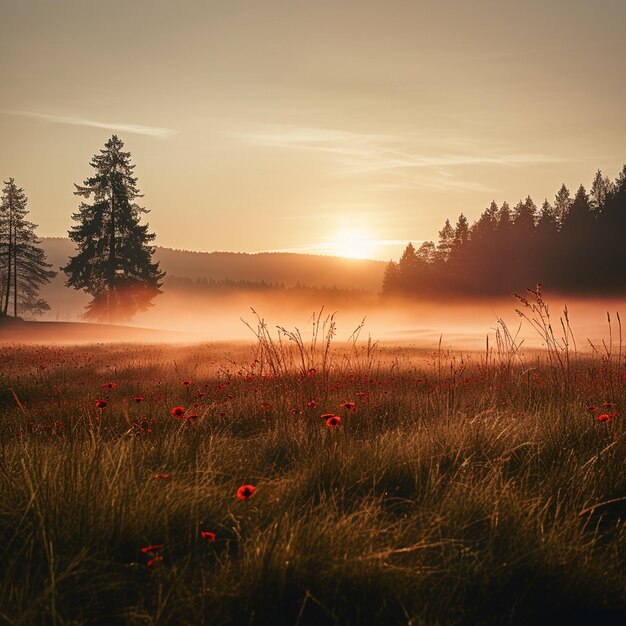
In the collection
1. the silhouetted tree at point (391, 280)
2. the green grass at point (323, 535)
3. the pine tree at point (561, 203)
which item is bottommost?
the green grass at point (323, 535)

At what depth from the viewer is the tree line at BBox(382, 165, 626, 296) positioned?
4672 cm

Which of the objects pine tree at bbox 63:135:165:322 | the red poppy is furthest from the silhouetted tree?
the red poppy

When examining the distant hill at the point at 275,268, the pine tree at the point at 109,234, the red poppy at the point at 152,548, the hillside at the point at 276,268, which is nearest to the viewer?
the red poppy at the point at 152,548

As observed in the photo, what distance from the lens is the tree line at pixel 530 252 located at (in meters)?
46.7

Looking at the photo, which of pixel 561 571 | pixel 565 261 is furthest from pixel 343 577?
pixel 565 261

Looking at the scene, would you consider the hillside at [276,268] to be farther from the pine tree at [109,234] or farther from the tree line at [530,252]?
the pine tree at [109,234]

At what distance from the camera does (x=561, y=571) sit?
253 cm

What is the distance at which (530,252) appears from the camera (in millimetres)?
51281

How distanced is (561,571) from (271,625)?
4.48ft

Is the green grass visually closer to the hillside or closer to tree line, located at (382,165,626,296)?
tree line, located at (382,165,626,296)

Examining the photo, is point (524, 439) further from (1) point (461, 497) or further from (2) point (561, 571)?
(2) point (561, 571)

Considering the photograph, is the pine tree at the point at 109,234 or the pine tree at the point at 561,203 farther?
the pine tree at the point at 561,203

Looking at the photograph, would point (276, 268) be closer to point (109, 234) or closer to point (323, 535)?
point (109, 234)

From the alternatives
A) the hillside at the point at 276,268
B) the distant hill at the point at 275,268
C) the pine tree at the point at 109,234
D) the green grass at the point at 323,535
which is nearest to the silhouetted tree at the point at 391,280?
the pine tree at the point at 109,234
